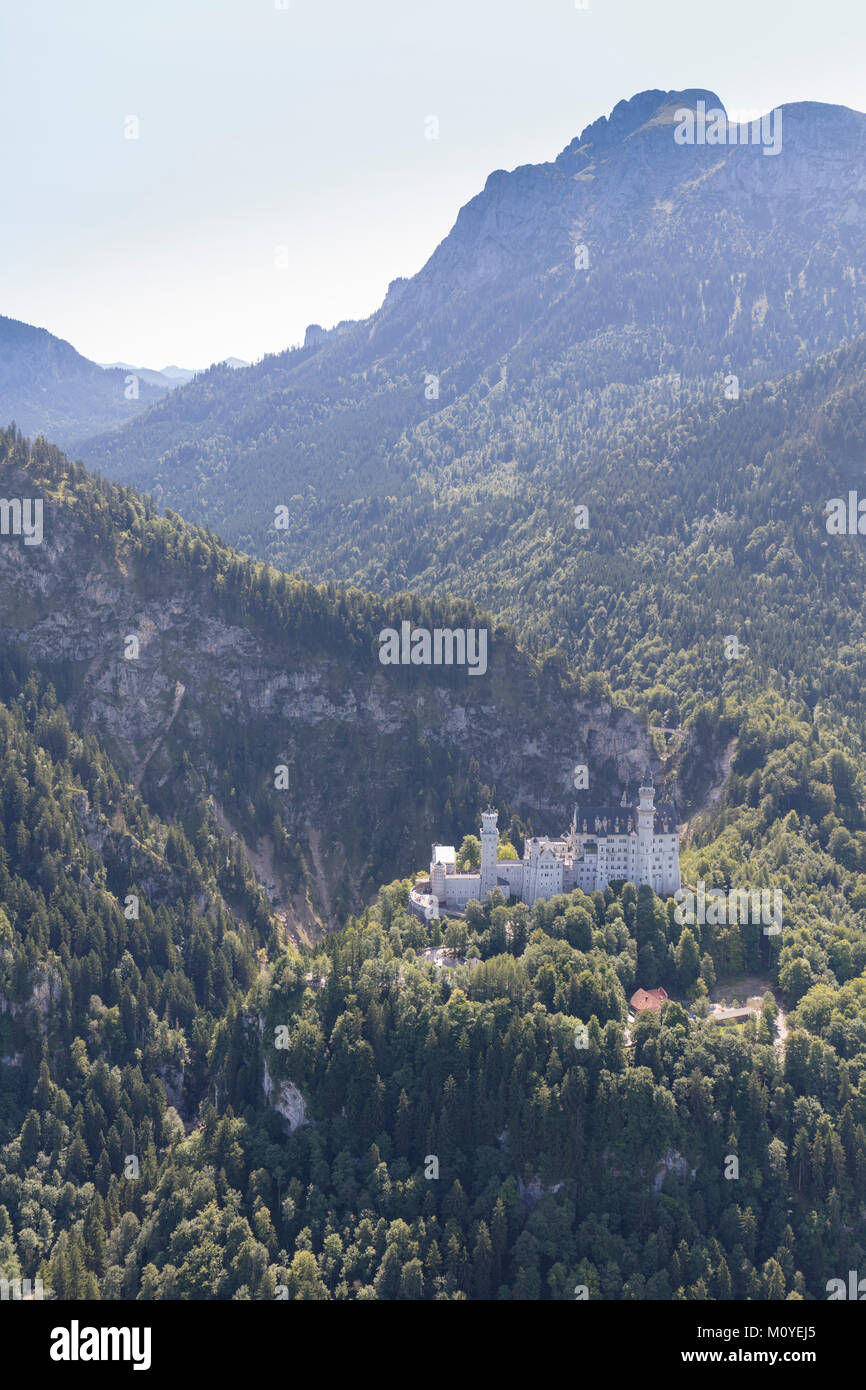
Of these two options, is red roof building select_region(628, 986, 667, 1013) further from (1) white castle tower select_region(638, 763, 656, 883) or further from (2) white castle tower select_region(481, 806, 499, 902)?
(2) white castle tower select_region(481, 806, 499, 902)

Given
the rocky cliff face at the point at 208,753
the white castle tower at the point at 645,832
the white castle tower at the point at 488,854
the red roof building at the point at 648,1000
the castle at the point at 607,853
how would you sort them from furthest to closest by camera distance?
1. the rocky cliff face at the point at 208,753
2. the white castle tower at the point at 488,854
3. the castle at the point at 607,853
4. the white castle tower at the point at 645,832
5. the red roof building at the point at 648,1000

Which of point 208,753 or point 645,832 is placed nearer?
point 645,832

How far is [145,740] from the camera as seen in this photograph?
615 ft

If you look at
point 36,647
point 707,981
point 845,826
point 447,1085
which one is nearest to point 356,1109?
point 447,1085

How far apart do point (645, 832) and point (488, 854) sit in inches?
783

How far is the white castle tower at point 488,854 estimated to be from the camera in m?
132

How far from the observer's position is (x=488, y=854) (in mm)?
134625

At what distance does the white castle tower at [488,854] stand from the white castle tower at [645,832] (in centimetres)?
1760

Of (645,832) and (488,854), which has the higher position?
(645,832)

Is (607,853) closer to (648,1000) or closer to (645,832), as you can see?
(645,832)

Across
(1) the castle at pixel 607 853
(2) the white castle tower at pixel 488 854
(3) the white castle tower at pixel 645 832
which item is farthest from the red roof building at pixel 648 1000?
(2) the white castle tower at pixel 488 854

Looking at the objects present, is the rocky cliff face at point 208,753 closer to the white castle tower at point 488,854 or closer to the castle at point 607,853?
the white castle tower at point 488,854

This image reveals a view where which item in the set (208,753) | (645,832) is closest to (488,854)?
(645,832)
